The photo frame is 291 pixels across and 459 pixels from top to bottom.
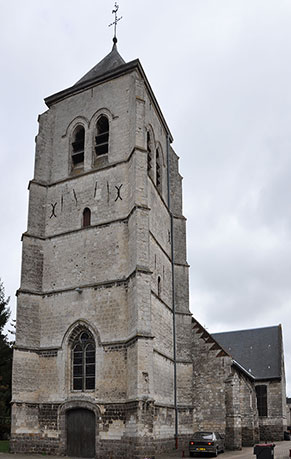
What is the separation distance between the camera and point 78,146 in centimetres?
2309

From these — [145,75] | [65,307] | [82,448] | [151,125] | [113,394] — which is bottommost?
[82,448]

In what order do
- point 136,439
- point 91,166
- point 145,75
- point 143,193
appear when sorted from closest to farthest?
1. point 136,439
2. point 143,193
3. point 91,166
4. point 145,75

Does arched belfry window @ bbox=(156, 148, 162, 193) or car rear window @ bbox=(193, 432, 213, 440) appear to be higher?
arched belfry window @ bbox=(156, 148, 162, 193)

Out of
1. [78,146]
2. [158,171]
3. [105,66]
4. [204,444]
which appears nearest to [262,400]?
[204,444]

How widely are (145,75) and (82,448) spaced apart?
16655 mm

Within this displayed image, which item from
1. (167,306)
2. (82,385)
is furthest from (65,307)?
(167,306)

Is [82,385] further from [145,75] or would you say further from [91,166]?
[145,75]

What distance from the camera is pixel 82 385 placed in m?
18.6

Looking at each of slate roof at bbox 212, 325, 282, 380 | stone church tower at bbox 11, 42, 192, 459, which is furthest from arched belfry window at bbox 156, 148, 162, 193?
slate roof at bbox 212, 325, 282, 380

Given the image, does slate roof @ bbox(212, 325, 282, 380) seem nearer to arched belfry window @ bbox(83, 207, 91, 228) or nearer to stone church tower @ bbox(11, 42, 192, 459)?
stone church tower @ bbox(11, 42, 192, 459)

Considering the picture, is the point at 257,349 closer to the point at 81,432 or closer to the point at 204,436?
the point at 204,436

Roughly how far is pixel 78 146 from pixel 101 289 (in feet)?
24.6

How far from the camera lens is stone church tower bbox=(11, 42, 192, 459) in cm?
1770

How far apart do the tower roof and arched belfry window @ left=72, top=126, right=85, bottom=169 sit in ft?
8.06
